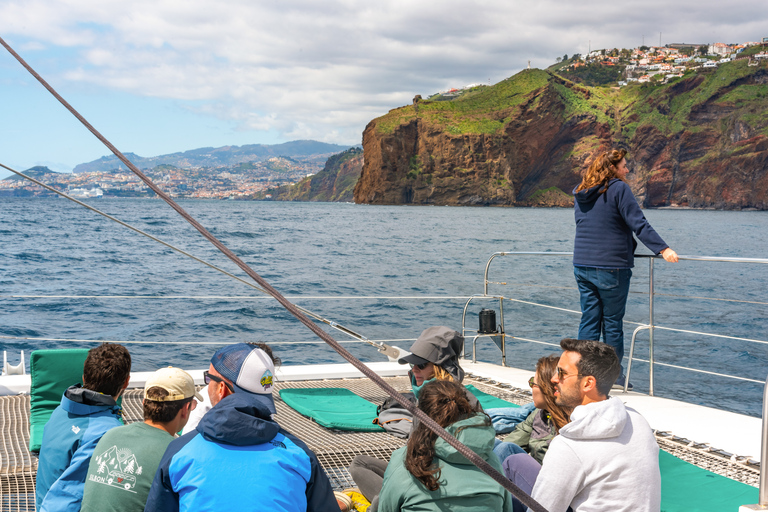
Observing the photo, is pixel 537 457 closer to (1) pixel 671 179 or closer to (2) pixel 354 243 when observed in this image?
(2) pixel 354 243

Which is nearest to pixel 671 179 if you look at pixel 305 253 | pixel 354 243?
pixel 354 243

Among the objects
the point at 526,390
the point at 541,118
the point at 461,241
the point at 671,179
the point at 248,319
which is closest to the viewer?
the point at 526,390

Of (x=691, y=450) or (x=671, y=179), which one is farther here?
(x=671, y=179)

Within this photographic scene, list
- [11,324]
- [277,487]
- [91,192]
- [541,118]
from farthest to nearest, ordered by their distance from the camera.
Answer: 1. [91,192]
2. [541,118]
3. [11,324]
4. [277,487]

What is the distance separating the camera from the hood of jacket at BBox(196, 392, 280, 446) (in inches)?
58.5

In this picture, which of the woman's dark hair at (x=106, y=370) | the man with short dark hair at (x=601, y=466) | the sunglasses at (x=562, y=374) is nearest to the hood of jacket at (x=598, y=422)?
the man with short dark hair at (x=601, y=466)

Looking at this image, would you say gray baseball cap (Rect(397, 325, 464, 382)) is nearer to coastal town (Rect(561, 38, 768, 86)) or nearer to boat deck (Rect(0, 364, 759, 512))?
boat deck (Rect(0, 364, 759, 512))

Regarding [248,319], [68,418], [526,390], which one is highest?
[68,418]

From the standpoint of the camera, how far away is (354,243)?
36.8 meters

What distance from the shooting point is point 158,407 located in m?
1.95

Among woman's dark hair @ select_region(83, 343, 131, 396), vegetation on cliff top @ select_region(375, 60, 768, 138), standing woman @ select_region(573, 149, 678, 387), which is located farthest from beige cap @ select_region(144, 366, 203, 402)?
vegetation on cliff top @ select_region(375, 60, 768, 138)

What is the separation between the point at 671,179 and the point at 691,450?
106 m

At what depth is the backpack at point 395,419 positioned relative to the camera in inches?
140

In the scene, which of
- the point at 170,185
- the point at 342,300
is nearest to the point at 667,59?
the point at 170,185
